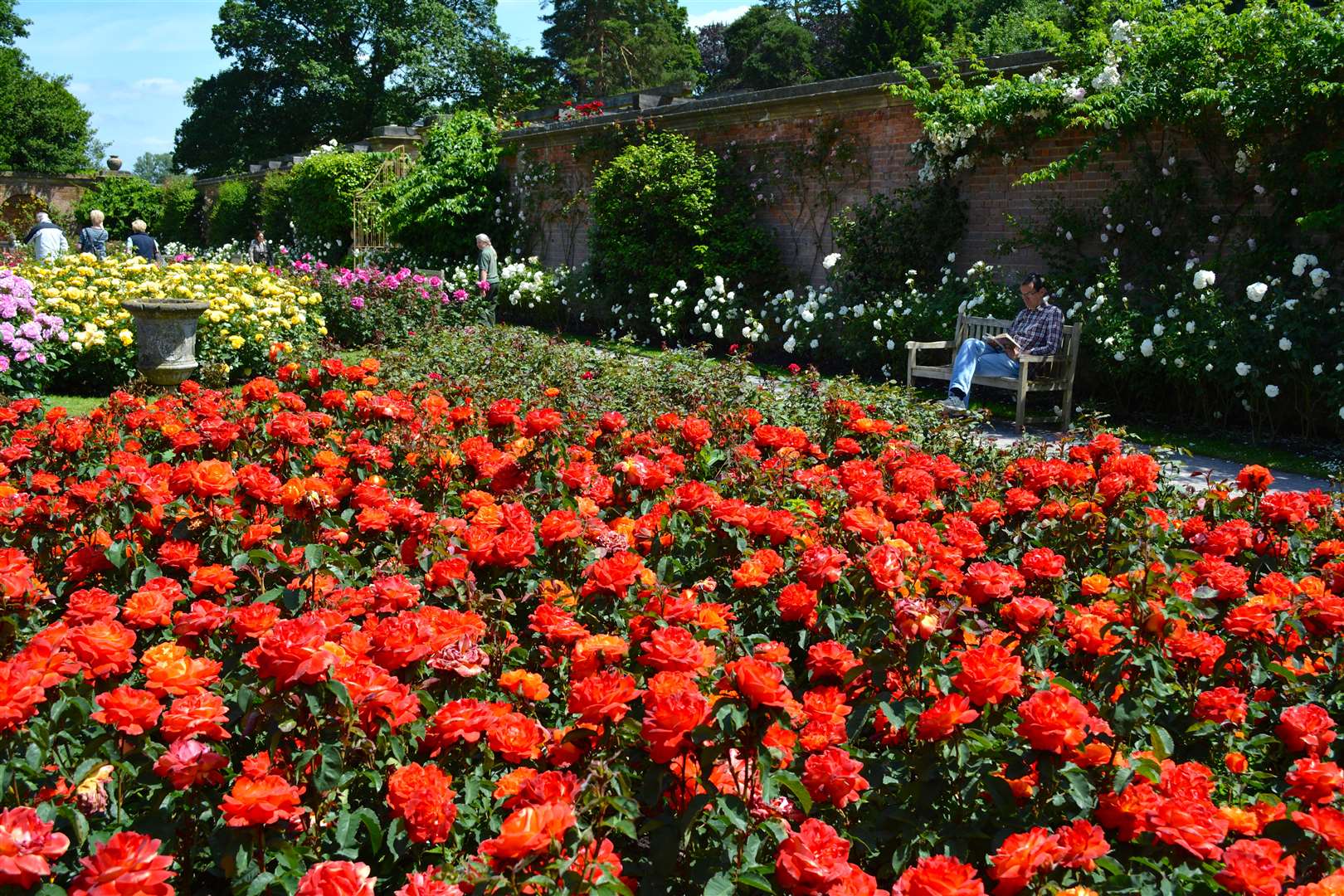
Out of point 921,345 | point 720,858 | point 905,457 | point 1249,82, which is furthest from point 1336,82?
point 720,858

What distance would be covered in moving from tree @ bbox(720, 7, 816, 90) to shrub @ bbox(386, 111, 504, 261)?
784 inches

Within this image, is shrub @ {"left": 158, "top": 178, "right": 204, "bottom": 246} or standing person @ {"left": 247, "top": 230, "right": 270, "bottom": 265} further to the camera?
shrub @ {"left": 158, "top": 178, "right": 204, "bottom": 246}

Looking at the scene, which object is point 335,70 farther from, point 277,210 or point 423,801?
point 423,801

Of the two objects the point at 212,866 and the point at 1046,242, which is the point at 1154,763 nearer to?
the point at 212,866

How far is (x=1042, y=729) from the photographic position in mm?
1521

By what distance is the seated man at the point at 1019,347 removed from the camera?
24.7 feet

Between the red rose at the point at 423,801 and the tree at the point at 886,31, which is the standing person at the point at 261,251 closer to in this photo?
the tree at the point at 886,31

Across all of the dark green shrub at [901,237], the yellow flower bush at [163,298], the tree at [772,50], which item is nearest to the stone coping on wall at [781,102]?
the dark green shrub at [901,237]

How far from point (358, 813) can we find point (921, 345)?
6804mm

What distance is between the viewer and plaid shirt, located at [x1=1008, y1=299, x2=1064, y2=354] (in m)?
7.56

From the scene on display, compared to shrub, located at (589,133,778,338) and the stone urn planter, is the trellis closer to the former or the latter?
shrub, located at (589,133,778,338)

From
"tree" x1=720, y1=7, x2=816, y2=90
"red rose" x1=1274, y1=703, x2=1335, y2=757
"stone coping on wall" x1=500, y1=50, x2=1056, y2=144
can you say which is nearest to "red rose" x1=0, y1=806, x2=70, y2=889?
"red rose" x1=1274, y1=703, x2=1335, y2=757

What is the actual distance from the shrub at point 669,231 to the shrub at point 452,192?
3.96 metres

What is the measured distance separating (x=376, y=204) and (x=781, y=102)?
905cm
